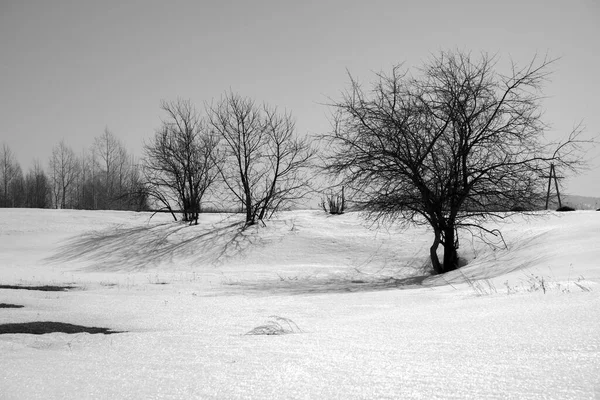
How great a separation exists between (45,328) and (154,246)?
14649mm

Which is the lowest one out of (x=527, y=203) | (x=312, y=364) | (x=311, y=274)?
(x=311, y=274)

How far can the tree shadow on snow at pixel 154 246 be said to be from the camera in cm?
1831

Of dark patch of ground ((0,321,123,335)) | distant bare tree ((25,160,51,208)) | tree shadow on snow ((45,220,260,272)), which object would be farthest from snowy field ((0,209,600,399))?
distant bare tree ((25,160,51,208))

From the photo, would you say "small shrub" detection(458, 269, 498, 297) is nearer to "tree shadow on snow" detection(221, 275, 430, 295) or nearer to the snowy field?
the snowy field

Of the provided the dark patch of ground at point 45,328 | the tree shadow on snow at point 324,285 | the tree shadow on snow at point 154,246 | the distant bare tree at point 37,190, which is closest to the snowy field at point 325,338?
the tree shadow on snow at point 324,285

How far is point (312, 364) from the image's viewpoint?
10.4ft

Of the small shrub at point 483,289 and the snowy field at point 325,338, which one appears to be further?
the small shrub at point 483,289

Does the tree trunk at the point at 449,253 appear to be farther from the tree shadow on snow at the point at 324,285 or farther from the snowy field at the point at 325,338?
the tree shadow on snow at the point at 324,285

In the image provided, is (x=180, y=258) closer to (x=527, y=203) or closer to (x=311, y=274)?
(x=311, y=274)

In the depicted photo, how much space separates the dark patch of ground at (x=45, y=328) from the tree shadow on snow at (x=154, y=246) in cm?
1139

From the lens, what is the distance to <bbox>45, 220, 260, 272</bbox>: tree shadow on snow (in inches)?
721

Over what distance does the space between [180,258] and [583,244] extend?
42.3 ft

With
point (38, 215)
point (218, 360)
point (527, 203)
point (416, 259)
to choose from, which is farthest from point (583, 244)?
point (38, 215)

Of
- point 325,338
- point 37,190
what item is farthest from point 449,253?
point 37,190
